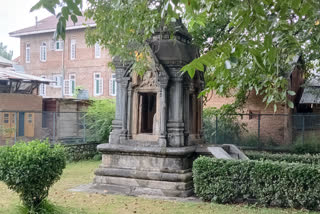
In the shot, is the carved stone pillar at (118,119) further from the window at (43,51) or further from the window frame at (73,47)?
the window at (43,51)

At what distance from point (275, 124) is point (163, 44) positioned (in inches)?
393

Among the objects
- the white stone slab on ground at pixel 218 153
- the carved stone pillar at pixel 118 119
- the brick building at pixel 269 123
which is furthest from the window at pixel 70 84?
the white stone slab on ground at pixel 218 153

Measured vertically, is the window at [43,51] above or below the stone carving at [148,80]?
above

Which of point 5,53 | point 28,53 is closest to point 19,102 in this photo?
point 28,53

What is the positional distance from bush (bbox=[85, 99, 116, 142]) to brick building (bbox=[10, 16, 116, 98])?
35.2 feet

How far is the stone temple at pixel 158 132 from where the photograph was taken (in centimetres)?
920

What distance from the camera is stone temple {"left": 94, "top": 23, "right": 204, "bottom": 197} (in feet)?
30.2

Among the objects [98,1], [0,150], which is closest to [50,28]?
[98,1]

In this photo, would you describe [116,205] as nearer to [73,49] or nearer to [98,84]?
[98,84]

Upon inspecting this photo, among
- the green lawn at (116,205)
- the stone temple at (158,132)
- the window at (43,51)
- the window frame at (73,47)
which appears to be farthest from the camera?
the window at (43,51)

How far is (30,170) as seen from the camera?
6531 millimetres

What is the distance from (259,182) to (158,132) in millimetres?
2983

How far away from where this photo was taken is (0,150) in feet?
22.6

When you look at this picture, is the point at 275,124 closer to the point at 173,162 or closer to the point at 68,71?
the point at 173,162
